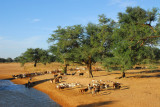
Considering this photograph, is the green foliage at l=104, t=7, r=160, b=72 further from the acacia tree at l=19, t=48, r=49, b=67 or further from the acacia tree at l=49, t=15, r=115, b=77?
the acacia tree at l=19, t=48, r=49, b=67

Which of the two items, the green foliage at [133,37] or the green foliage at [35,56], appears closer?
the green foliage at [133,37]

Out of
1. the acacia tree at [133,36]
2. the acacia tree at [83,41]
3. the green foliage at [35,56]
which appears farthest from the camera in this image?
the green foliage at [35,56]

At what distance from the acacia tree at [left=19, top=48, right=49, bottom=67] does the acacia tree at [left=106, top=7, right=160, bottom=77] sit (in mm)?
33697

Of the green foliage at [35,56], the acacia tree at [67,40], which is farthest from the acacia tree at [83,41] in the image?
the green foliage at [35,56]

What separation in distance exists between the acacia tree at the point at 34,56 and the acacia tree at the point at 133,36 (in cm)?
3370

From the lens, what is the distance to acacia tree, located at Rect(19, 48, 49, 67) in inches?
1945

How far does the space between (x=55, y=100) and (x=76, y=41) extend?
10.8 m

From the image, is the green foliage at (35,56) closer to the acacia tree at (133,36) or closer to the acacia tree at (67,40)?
the acacia tree at (67,40)

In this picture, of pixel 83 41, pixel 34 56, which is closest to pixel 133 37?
pixel 83 41

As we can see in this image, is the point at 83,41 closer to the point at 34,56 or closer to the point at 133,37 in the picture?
the point at 133,37

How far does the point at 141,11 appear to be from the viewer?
19766mm

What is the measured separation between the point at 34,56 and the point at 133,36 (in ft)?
142

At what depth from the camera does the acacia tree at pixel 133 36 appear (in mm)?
12430

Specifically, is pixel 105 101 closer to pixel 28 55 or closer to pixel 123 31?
pixel 123 31
